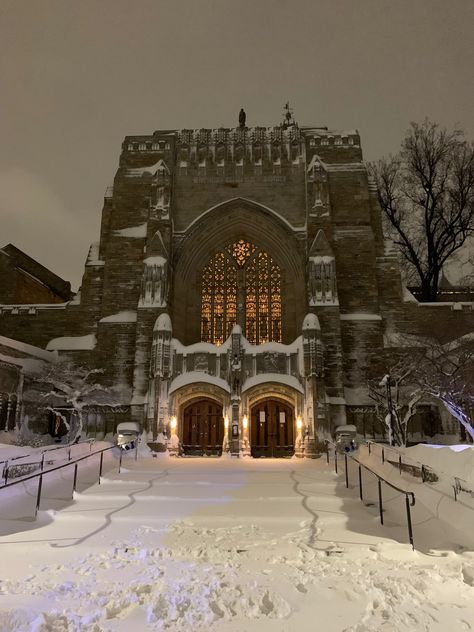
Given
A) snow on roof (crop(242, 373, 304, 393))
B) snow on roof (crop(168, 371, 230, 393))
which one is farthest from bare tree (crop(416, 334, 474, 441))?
snow on roof (crop(168, 371, 230, 393))

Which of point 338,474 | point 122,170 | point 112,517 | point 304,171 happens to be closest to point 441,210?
point 304,171

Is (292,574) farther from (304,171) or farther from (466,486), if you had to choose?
(304,171)

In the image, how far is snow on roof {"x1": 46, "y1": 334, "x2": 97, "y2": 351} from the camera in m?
24.6

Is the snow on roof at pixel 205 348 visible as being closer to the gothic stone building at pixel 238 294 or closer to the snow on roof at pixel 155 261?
the gothic stone building at pixel 238 294

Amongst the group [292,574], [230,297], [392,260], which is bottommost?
[292,574]

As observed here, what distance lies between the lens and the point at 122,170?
2802 cm

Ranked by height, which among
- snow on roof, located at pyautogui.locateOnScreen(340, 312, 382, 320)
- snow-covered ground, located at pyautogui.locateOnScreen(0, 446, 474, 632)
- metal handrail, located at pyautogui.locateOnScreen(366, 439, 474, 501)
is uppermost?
snow on roof, located at pyautogui.locateOnScreen(340, 312, 382, 320)

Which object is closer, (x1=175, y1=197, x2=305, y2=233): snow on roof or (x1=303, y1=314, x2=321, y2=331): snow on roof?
(x1=303, y1=314, x2=321, y2=331): snow on roof

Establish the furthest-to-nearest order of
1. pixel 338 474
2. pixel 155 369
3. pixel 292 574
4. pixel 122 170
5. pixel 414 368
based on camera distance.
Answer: pixel 122 170
pixel 155 369
pixel 414 368
pixel 338 474
pixel 292 574

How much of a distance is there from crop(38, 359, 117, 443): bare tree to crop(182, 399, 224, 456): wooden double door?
→ 3.90m

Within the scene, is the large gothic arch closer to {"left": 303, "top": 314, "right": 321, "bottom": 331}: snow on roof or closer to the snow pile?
{"left": 303, "top": 314, "right": 321, "bottom": 331}: snow on roof

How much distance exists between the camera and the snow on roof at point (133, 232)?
26.5 meters

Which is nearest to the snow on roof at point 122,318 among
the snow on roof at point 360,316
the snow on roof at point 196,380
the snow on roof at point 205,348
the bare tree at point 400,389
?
the snow on roof at point 205,348

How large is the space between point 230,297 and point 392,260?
8.99 m
